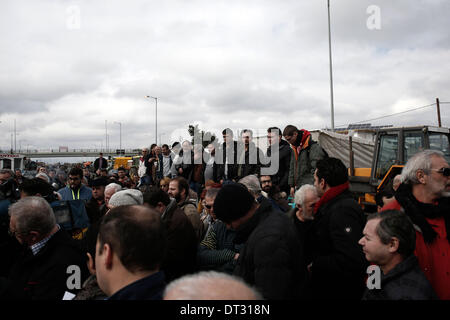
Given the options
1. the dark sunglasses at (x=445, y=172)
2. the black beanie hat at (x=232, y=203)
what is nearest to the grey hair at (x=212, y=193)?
the black beanie hat at (x=232, y=203)

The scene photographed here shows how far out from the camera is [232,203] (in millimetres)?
2537

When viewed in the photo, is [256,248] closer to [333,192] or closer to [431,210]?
[333,192]

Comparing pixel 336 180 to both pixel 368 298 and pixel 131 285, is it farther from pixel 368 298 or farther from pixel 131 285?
pixel 131 285

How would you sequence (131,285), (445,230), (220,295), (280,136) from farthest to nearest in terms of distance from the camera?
(280,136)
(445,230)
(131,285)
(220,295)

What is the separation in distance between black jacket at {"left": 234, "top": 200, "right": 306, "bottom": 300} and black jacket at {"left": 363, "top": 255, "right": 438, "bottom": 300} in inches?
20.5

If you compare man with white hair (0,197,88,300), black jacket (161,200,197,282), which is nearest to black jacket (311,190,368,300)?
black jacket (161,200,197,282)

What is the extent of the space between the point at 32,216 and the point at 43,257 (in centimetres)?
38

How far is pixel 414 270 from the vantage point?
2.21 m

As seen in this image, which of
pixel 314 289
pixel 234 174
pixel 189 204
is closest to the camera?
pixel 314 289

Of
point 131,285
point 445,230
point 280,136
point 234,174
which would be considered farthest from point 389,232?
point 234,174

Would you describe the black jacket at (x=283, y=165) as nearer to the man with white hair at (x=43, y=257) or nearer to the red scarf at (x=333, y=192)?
the red scarf at (x=333, y=192)

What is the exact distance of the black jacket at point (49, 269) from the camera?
2.65 metres

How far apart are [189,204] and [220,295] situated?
377 centimetres

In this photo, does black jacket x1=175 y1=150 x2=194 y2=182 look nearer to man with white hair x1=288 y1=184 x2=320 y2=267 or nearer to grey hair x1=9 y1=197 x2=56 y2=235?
man with white hair x1=288 y1=184 x2=320 y2=267
